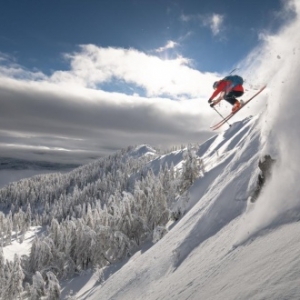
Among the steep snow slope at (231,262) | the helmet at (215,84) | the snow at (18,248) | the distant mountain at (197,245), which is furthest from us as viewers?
the snow at (18,248)

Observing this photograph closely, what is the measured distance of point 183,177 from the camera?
139ft

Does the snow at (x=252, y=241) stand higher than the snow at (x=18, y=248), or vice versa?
the snow at (x=252, y=241)

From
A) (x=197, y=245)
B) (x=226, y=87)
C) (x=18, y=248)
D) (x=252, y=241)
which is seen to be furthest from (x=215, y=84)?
(x=18, y=248)

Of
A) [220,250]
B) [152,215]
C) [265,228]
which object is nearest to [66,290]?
[152,215]

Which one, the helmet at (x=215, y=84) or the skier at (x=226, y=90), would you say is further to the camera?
the helmet at (x=215, y=84)

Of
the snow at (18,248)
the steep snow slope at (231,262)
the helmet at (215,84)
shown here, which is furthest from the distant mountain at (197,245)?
the snow at (18,248)

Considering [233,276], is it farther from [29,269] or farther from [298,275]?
[29,269]

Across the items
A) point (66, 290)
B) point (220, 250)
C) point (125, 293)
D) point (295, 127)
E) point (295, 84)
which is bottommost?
point (66, 290)

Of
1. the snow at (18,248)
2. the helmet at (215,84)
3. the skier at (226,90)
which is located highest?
the helmet at (215,84)

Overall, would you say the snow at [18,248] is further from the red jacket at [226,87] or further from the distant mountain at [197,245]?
the red jacket at [226,87]

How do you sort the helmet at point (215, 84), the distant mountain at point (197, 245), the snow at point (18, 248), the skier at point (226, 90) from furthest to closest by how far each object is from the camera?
the snow at point (18, 248) < the helmet at point (215, 84) < the skier at point (226, 90) < the distant mountain at point (197, 245)

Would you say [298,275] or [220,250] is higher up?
[298,275]

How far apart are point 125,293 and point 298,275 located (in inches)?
596

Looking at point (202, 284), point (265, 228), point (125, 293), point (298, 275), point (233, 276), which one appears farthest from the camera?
point (125, 293)
